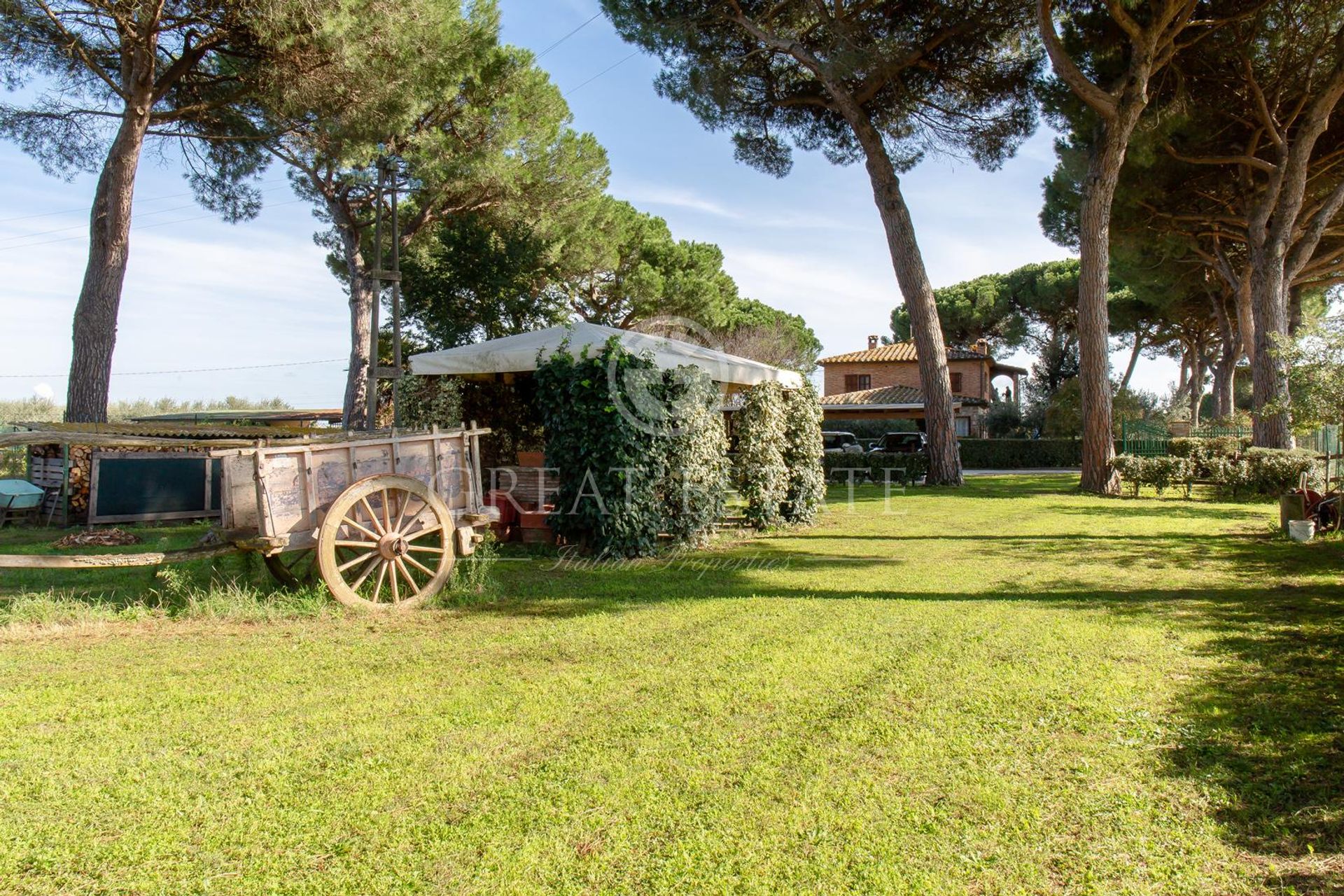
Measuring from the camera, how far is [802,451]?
10.5 metres

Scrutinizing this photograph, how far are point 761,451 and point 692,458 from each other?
1864 millimetres

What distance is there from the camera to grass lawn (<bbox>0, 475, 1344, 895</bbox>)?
7.72 feet

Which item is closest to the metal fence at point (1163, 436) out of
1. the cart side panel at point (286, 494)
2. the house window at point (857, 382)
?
the cart side panel at point (286, 494)

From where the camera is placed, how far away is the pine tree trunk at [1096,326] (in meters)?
15.3

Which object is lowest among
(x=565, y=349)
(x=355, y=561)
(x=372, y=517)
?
(x=355, y=561)

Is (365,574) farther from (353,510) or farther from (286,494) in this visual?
(286,494)

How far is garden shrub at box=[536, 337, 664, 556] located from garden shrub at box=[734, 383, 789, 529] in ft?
7.11

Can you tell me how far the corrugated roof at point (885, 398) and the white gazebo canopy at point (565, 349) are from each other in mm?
29933

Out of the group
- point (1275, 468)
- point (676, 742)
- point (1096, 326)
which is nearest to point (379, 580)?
point (676, 742)

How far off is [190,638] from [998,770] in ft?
14.6

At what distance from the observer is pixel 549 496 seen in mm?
8266

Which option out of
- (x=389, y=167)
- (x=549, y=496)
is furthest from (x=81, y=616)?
(x=389, y=167)

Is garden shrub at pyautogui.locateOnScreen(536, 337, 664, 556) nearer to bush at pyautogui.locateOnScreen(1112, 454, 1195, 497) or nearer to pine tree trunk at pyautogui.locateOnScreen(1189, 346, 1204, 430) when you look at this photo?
bush at pyautogui.locateOnScreen(1112, 454, 1195, 497)

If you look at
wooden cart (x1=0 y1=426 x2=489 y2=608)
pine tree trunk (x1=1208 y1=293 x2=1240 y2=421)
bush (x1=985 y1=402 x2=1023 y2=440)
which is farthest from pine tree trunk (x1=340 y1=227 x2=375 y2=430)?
bush (x1=985 y1=402 x2=1023 y2=440)
